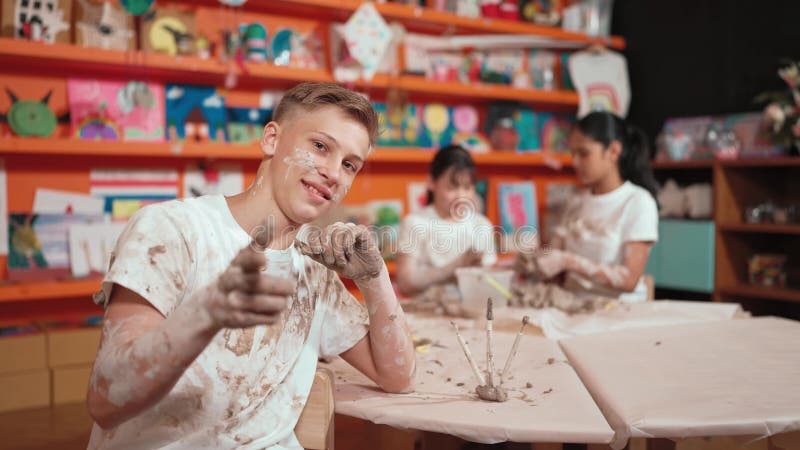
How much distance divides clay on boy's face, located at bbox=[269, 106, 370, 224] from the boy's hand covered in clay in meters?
0.06

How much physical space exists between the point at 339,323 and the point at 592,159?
5.38 feet

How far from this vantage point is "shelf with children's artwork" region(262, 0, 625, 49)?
3496 millimetres

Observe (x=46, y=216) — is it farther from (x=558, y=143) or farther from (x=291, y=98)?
(x=558, y=143)

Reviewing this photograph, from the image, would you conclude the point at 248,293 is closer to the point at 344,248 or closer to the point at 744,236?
the point at 344,248

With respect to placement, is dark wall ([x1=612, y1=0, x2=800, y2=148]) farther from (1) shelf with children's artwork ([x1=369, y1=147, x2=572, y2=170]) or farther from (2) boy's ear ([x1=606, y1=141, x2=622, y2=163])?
(2) boy's ear ([x1=606, y1=141, x2=622, y2=163])

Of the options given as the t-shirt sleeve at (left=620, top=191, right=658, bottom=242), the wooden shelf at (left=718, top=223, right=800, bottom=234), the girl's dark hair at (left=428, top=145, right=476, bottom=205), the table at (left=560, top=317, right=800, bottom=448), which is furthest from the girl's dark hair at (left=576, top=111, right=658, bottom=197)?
the wooden shelf at (left=718, top=223, right=800, bottom=234)

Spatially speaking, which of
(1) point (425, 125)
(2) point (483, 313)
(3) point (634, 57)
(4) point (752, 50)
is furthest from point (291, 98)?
(3) point (634, 57)

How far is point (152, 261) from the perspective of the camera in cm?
99

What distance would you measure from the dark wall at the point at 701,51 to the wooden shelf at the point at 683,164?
0.46 m

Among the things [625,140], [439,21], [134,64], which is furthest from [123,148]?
[625,140]

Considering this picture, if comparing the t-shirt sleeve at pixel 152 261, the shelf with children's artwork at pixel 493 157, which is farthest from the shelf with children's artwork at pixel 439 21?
the t-shirt sleeve at pixel 152 261

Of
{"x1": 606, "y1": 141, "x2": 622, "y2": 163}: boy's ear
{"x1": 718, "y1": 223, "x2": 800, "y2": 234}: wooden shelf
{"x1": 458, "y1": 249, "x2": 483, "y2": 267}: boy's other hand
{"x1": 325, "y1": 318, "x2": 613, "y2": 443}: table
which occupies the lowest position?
{"x1": 325, "y1": 318, "x2": 613, "y2": 443}: table

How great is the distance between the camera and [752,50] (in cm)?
389

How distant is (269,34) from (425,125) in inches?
42.2
